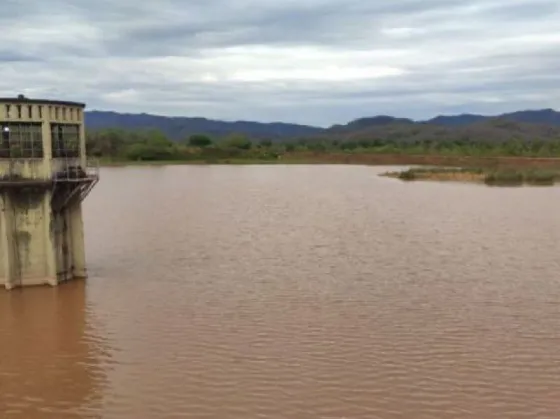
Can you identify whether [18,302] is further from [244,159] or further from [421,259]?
[244,159]

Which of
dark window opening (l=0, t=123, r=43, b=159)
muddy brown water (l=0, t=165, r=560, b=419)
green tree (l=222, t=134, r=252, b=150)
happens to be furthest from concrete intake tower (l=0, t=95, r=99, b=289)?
green tree (l=222, t=134, r=252, b=150)

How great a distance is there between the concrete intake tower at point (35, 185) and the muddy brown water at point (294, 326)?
38.5 inches

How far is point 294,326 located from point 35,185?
29.3 feet

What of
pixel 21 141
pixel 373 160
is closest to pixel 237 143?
pixel 373 160

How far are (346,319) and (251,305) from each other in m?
3.12

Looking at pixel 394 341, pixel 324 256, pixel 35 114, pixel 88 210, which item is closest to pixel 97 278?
pixel 35 114

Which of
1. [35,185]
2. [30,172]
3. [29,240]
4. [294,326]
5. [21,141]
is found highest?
[21,141]

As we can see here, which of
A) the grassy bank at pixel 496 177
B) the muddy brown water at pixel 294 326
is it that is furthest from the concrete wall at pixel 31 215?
the grassy bank at pixel 496 177

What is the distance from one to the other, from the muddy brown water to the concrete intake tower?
0.98 m

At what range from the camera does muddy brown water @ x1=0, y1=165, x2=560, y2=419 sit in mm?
14516

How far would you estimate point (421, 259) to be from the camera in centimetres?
2856

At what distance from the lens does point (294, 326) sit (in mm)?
19359

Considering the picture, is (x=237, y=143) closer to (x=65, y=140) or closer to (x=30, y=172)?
(x=65, y=140)

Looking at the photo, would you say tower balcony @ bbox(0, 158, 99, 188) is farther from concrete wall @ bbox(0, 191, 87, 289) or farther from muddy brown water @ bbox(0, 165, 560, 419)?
muddy brown water @ bbox(0, 165, 560, 419)
